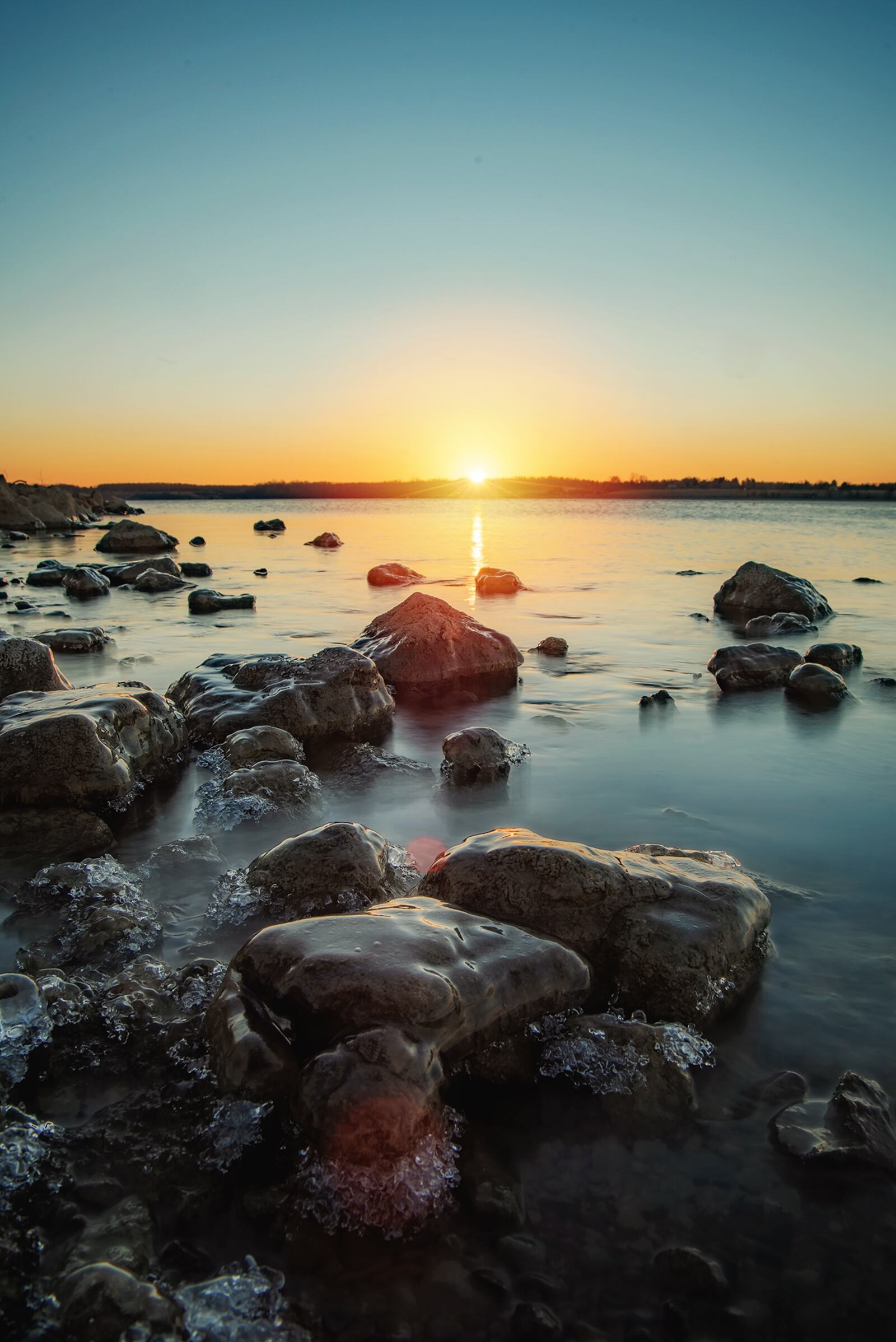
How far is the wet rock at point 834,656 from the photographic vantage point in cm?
1098

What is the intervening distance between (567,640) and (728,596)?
4.87 meters

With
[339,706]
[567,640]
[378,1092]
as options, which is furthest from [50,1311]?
[567,640]

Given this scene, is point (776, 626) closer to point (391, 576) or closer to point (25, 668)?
point (391, 576)

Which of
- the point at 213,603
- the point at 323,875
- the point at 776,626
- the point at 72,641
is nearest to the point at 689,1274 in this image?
the point at 323,875

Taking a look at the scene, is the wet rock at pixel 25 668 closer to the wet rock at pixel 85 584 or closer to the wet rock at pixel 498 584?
the wet rock at pixel 85 584

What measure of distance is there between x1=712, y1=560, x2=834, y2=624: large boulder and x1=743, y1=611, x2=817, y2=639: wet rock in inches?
30.4

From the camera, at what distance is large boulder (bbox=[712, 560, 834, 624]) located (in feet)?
50.6

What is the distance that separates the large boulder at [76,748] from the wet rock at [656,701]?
5330 mm

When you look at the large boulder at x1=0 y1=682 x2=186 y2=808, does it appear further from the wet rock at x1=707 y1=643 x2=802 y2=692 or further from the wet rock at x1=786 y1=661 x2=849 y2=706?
the wet rock at x1=786 y1=661 x2=849 y2=706

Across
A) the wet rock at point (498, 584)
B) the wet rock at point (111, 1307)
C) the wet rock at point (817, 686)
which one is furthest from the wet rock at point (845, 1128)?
the wet rock at point (498, 584)

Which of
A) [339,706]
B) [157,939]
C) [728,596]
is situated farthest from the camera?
[728,596]

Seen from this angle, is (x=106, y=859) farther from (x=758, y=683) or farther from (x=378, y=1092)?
(x=758, y=683)

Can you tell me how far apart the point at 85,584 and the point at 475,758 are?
16378 millimetres

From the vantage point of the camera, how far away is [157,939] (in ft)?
13.5
